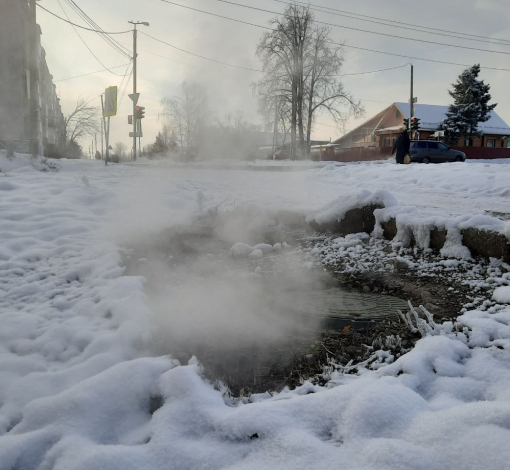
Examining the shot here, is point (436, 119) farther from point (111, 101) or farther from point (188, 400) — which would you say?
point (188, 400)

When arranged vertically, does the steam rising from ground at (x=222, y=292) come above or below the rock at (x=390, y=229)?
below

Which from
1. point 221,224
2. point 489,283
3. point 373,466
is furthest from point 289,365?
point 221,224

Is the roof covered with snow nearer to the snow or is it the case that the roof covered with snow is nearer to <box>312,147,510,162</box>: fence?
<box>312,147,510,162</box>: fence

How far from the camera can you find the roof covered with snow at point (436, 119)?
1189 inches

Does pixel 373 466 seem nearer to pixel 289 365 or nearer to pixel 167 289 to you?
pixel 289 365

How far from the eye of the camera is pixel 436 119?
30.8 meters

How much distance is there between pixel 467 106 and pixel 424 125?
3372 millimetres

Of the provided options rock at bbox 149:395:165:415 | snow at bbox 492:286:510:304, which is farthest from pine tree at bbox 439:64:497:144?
rock at bbox 149:395:165:415

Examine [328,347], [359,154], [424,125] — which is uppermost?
[424,125]

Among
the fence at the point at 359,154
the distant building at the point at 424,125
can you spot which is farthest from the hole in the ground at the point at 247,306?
the distant building at the point at 424,125

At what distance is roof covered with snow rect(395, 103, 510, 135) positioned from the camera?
30191 millimetres

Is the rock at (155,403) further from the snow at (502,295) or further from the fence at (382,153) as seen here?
the fence at (382,153)

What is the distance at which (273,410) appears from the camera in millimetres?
1430

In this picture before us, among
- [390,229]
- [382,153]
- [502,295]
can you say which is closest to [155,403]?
[502,295]
